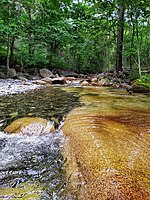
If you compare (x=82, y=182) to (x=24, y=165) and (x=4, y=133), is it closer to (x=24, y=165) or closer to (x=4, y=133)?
(x=24, y=165)

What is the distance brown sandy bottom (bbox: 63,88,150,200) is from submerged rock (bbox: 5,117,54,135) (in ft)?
0.89

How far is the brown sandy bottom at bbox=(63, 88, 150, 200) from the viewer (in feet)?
4.21

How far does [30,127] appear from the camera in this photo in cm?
266

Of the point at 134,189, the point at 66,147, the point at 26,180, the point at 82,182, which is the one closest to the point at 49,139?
the point at 66,147

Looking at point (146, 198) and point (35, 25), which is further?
point (35, 25)

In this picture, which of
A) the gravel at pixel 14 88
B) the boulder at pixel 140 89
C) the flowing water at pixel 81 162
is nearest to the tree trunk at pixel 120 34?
the boulder at pixel 140 89

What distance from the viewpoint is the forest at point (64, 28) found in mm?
9680

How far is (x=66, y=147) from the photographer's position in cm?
207

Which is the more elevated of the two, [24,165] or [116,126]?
[116,126]

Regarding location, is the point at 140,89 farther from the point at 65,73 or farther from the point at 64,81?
the point at 65,73

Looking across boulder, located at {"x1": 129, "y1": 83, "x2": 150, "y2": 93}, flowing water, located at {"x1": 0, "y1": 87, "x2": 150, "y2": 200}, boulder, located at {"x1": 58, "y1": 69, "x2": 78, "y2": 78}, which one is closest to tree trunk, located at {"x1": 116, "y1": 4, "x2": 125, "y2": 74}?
boulder, located at {"x1": 129, "y1": 83, "x2": 150, "y2": 93}

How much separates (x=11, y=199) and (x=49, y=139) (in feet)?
3.67

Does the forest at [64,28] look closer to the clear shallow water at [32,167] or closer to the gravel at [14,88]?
the gravel at [14,88]

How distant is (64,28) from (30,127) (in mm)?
11614
